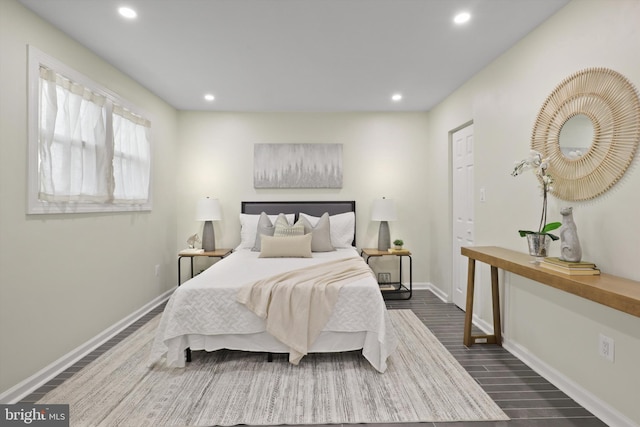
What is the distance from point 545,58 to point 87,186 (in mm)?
3831

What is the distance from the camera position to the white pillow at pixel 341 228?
4371 mm

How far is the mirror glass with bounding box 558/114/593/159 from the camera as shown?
2119mm

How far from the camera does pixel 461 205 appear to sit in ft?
13.0

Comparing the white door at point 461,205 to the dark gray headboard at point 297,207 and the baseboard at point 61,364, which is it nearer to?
the dark gray headboard at point 297,207

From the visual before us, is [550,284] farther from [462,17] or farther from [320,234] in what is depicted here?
[320,234]

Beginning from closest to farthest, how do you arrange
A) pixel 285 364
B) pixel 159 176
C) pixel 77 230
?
pixel 285 364, pixel 77 230, pixel 159 176

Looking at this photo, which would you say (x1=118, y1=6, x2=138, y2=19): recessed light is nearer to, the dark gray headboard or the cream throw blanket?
the cream throw blanket

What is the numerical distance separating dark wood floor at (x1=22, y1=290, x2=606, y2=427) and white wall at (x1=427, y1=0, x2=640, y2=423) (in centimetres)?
15

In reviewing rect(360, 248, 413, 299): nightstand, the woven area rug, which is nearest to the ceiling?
rect(360, 248, 413, 299): nightstand

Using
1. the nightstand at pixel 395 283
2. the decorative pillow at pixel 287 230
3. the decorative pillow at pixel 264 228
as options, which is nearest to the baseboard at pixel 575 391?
the nightstand at pixel 395 283

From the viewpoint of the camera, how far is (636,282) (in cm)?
176

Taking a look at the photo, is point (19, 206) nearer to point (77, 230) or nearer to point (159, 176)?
point (77, 230)

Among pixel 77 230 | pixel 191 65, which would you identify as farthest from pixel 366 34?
pixel 77 230

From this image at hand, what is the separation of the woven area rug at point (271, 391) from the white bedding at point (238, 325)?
14cm
